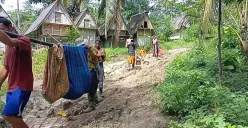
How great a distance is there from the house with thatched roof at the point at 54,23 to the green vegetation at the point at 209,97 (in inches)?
797

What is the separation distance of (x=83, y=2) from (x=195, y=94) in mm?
21717

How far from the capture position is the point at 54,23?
27.0 metres

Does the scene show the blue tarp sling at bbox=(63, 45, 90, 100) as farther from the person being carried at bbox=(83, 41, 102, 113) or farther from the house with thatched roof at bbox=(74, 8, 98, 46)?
the house with thatched roof at bbox=(74, 8, 98, 46)

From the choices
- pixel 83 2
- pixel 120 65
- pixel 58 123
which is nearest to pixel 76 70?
pixel 58 123

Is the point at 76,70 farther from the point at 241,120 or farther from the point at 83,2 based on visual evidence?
the point at 83,2

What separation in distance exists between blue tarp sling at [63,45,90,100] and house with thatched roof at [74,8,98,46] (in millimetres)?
23690

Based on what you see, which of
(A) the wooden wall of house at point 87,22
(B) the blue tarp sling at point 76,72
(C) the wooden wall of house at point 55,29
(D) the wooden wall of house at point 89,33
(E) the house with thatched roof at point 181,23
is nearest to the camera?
(B) the blue tarp sling at point 76,72

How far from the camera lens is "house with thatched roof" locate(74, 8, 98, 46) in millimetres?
28953

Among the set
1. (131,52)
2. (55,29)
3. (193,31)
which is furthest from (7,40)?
(55,29)

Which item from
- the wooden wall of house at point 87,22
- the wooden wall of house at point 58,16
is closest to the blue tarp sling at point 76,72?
the wooden wall of house at point 58,16

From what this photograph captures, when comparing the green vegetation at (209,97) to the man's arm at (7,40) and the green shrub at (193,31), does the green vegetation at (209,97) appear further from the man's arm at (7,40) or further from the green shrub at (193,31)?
the man's arm at (7,40)

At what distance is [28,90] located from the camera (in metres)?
3.39

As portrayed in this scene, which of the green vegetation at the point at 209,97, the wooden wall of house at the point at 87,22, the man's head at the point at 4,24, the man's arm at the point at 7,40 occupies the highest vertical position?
the wooden wall of house at the point at 87,22

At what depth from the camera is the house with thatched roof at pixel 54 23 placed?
26453 mm
